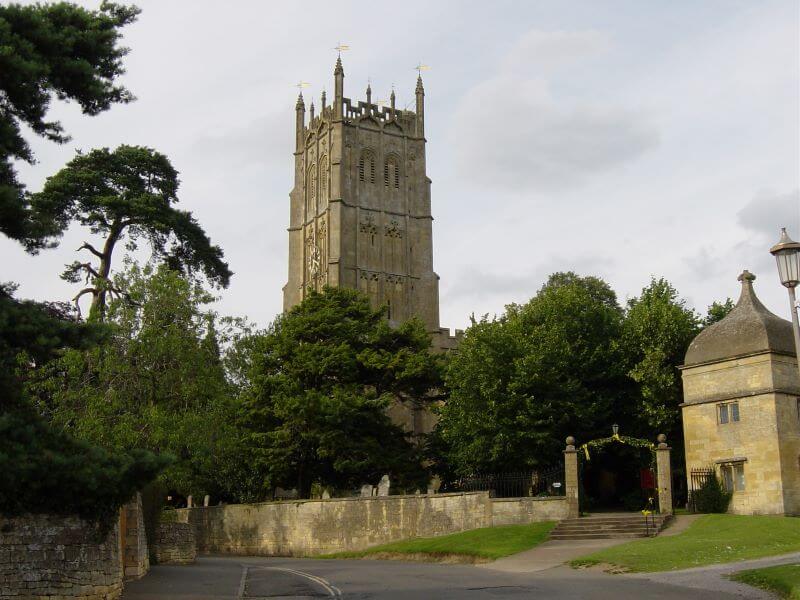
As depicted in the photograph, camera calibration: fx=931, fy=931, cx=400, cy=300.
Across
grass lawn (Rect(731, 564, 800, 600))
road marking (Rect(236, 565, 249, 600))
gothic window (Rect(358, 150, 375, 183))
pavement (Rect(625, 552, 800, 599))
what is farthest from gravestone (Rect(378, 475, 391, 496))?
gothic window (Rect(358, 150, 375, 183))

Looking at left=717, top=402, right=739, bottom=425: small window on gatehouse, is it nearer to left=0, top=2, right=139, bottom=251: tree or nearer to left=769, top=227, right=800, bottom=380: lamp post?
left=769, top=227, right=800, bottom=380: lamp post

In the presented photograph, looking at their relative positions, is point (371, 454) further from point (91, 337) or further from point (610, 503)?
point (91, 337)

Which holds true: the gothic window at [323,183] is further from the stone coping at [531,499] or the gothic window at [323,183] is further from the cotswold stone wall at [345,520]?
the stone coping at [531,499]

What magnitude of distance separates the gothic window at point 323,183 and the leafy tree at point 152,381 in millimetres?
50442

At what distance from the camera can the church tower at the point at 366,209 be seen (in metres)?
82.6

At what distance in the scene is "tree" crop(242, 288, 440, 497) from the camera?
38656 millimetres

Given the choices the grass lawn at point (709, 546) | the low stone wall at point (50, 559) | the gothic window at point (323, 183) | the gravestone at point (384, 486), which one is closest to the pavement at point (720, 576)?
the grass lawn at point (709, 546)

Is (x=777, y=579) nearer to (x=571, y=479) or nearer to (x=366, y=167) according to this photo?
(x=571, y=479)

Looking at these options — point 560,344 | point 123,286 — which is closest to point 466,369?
point 560,344

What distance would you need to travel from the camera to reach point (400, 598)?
16.7m

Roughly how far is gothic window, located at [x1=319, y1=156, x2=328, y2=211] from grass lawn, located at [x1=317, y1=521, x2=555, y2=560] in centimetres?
5644

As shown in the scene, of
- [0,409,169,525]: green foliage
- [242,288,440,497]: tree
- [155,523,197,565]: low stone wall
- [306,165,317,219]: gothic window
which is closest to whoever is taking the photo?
[0,409,169,525]: green foliage

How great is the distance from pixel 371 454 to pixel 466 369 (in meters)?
5.35

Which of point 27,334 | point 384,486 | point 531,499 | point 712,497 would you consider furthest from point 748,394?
point 27,334
